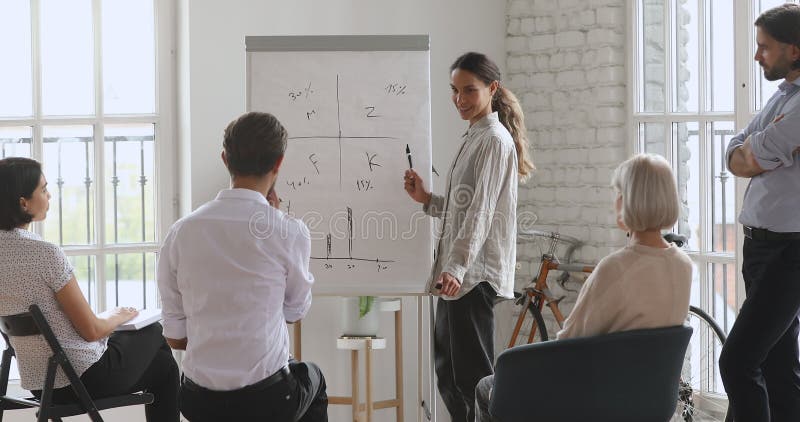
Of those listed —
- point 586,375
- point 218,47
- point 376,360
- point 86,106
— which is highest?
point 218,47

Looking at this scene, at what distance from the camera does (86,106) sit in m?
3.87

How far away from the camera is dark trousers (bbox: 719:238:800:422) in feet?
7.97

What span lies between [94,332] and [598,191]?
2.27 meters

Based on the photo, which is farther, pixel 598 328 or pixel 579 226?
pixel 579 226

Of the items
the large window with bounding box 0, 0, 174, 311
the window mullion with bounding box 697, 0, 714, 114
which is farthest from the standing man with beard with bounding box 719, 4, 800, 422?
the large window with bounding box 0, 0, 174, 311

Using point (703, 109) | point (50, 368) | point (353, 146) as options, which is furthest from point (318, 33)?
point (50, 368)

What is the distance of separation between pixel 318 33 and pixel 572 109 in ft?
3.95

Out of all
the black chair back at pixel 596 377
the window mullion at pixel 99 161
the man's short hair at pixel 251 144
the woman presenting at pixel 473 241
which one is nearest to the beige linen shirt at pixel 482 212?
the woman presenting at pixel 473 241

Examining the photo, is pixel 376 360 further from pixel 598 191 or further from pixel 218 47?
pixel 218 47

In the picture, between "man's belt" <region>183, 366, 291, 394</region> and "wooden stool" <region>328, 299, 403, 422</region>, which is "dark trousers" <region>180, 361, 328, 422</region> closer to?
"man's belt" <region>183, 366, 291, 394</region>

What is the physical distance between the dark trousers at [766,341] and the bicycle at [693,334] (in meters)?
0.91

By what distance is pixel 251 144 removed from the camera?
6.71ft

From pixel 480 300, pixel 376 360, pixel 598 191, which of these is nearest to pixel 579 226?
pixel 598 191

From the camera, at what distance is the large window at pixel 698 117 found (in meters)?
3.54
